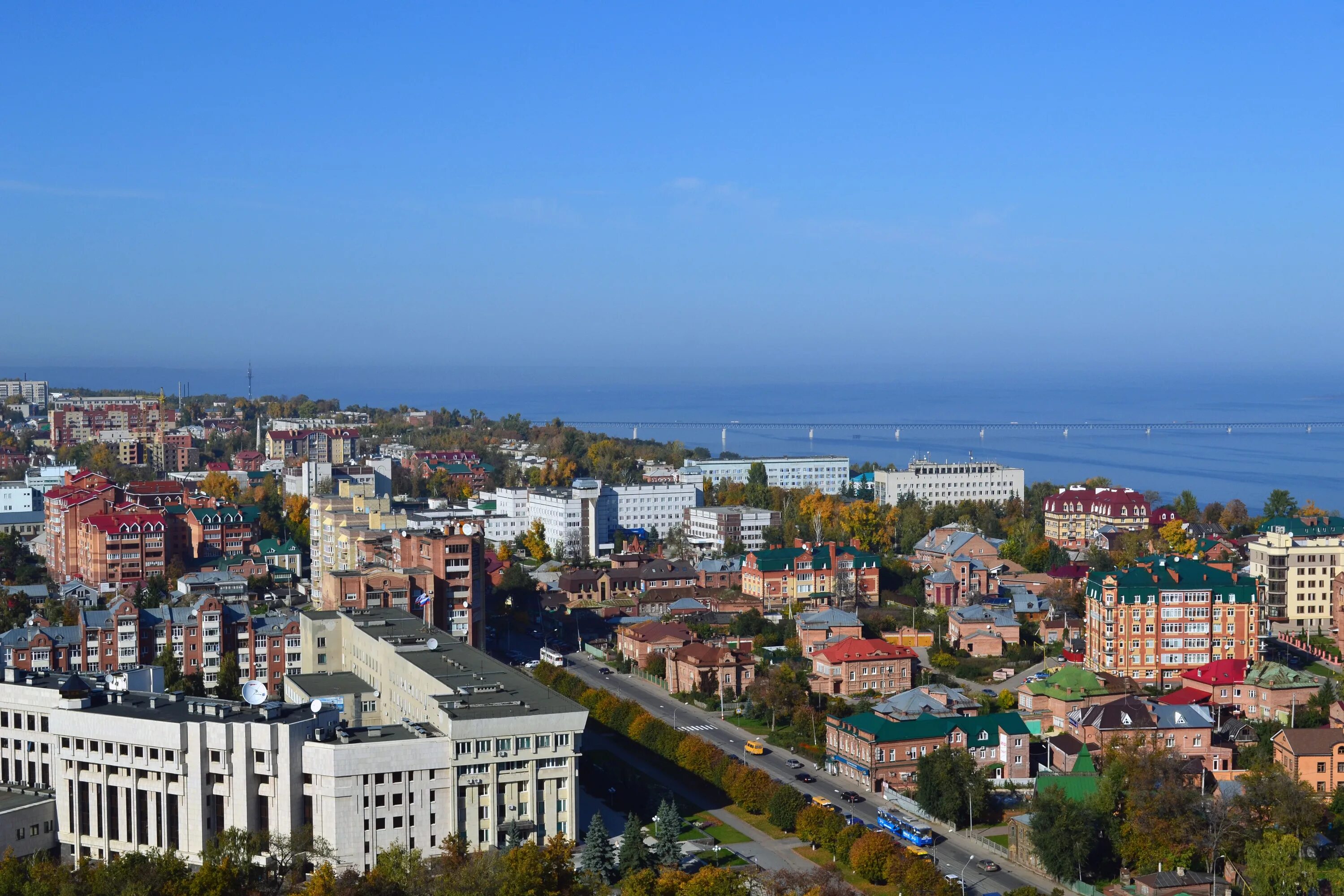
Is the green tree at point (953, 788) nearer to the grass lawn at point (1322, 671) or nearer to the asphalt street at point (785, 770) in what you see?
the asphalt street at point (785, 770)

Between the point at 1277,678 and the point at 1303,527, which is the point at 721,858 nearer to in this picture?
the point at 1277,678

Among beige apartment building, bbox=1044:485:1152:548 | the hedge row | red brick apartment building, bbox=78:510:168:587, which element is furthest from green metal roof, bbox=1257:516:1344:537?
red brick apartment building, bbox=78:510:168:587

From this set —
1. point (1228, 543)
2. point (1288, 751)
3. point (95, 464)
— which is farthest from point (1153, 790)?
point (95, 464)

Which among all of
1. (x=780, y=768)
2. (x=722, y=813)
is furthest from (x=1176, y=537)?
(x=722, y=813)

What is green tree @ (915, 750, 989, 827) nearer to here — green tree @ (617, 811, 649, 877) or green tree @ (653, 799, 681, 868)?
green tree @ (653, 799, 681, 868)

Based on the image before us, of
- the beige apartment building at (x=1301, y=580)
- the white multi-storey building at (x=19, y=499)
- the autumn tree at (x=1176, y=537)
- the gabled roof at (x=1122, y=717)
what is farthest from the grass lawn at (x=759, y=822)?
the white multi-storey building at (x=19, y=499)

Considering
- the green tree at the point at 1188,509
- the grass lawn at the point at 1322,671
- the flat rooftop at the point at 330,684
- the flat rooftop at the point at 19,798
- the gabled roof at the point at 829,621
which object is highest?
the green tree at the point at 1188,509

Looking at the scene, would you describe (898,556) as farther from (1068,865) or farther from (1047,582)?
(1068,865)
